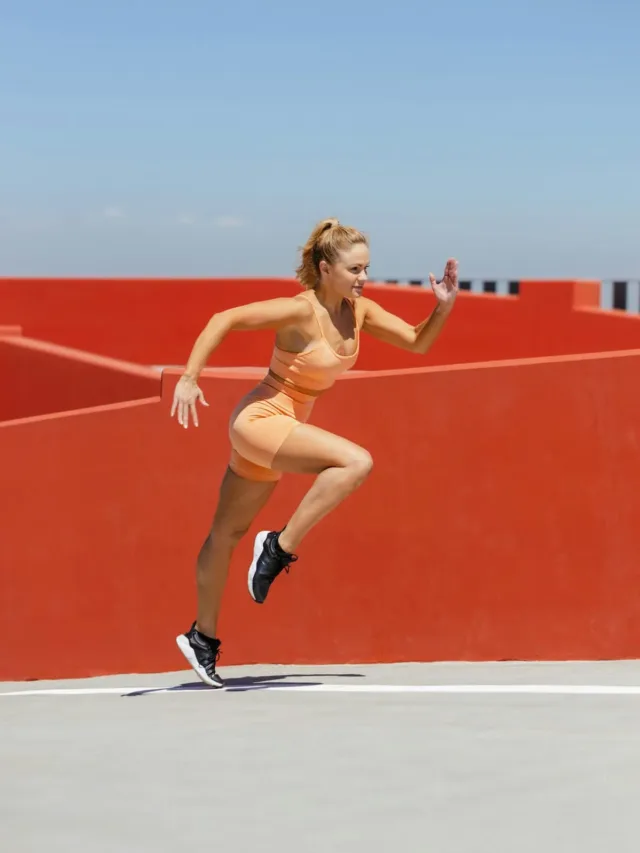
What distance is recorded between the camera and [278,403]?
655cm

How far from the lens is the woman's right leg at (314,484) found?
20.5 ft

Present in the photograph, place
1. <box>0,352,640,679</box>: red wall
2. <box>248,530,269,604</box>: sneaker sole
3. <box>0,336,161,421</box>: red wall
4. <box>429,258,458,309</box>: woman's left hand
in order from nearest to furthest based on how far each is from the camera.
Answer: <box>248,530,269,604</box>: sneaker sole < <box>429,258,458,309</box>: woman's left hand < <box>0,352,640,679</box>: red wall < <box>0,336,161,421</box>: red wall

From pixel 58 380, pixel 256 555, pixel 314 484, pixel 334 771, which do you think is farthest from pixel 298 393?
pixel 58 380

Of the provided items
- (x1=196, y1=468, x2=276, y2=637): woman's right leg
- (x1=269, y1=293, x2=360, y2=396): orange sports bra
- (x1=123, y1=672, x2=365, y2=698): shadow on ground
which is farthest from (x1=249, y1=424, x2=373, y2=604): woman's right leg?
(x1=123, y1=672, x2=365, y2=698): shadow on ground

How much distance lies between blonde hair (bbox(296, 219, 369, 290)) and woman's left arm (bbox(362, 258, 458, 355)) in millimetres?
324

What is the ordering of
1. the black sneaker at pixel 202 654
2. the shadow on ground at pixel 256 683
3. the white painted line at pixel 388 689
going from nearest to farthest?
the white painted line at pixel 388 689
the shadow on ground at pixel 256 683
the black sneaker at pixel 202 654

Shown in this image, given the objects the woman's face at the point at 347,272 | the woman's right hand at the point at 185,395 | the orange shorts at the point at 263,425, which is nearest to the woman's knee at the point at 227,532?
the orange shorts at the point at 263,425

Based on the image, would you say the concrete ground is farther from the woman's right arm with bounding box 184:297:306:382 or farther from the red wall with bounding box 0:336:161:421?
the red wall with bounding box 0:336:161:421

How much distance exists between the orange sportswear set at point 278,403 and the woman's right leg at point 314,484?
0.09m

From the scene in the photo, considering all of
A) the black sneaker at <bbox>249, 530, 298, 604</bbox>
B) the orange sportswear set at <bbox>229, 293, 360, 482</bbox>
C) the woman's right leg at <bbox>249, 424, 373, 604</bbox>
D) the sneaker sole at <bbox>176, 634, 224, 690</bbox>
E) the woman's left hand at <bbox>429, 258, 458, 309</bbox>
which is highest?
the woman's left hand at <bbox>429, 258, 458, 309</bbox>

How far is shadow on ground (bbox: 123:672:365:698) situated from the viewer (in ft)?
22.2

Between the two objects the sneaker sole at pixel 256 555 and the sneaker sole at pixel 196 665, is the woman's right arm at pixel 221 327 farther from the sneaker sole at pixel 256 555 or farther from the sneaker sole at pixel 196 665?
the sneaker sole at pixel 196 665

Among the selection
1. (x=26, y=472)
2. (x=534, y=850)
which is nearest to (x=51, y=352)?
(x=26, y=472)

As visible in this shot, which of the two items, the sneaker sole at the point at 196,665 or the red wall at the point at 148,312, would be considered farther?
the red wall at the point at 148,312
